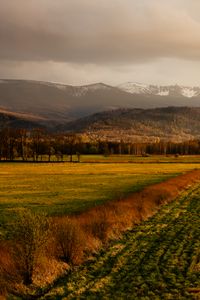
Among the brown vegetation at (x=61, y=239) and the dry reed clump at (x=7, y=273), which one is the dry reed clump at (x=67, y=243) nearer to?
the brown vegetation at (x=61, y=239)

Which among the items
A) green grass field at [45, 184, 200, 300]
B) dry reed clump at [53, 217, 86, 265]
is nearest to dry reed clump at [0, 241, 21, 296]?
green grass field at [45, 184, 200, 300]

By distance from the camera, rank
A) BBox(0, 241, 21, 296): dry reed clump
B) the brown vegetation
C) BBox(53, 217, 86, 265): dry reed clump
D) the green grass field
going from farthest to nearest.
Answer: BBox(53, 217, 86, 265): dry reed clump
the brown vegetation
the green grass field
BBox(0, 241, 21, 296): dry reed clump

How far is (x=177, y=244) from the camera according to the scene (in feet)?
94.5

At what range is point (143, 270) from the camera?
23.0 meters

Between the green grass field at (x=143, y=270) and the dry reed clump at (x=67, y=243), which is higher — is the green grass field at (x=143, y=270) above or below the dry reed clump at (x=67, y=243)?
below

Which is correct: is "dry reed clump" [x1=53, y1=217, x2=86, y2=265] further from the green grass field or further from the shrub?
the shrub

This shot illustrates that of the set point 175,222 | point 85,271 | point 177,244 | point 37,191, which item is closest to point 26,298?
point 85,271

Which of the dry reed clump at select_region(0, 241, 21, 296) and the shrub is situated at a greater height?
the shrub

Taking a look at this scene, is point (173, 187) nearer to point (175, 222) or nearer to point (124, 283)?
point (175, 222)

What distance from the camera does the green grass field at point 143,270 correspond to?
1961cm

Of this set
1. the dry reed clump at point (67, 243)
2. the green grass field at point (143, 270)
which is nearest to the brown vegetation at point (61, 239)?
the dry reed clump at point (67, 243)

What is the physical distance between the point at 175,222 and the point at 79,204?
48.7ft

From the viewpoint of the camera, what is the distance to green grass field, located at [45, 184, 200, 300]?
64.3 ft

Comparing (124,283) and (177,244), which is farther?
(177,244)
